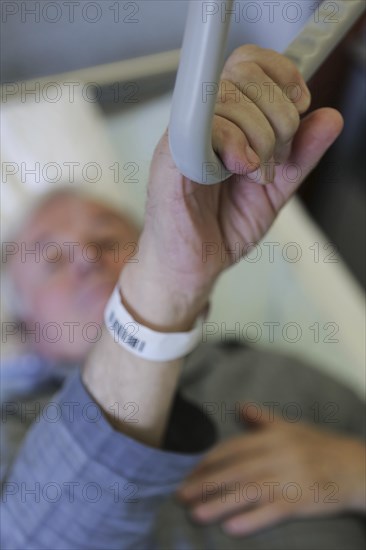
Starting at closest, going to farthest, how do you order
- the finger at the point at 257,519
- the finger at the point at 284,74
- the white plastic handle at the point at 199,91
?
the white plastic handle at the point at 199,91 < the finger at the point at 284,74 < the finger at the point at 257,519

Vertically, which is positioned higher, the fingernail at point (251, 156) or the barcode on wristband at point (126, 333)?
the fingernail at point (251, 156)

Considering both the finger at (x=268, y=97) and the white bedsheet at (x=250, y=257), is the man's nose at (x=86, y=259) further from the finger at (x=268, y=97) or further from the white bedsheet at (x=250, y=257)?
the finger at (x=268, y=97)

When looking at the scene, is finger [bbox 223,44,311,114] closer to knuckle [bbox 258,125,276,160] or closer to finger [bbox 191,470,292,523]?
knuckle [bbox 258,125,276,160]

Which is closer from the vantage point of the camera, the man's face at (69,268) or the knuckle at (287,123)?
the knuckle at (287,123)

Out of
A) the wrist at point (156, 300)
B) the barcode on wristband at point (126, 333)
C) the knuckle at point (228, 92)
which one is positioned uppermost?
the knuckle at point (228, 92)

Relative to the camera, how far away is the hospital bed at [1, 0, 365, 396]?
2.87 feet

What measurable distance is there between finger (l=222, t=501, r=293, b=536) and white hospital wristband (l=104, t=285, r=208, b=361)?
0.72ft

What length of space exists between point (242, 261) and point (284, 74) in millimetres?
659

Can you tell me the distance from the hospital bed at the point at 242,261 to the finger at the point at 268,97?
0.49 meters

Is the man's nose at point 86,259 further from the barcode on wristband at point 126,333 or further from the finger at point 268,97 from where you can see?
the finger at point 268,97

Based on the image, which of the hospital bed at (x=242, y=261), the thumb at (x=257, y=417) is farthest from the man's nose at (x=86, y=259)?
the thumb at (x=257, y=417)

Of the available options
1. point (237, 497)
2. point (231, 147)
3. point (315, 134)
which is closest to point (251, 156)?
point (231, 147)

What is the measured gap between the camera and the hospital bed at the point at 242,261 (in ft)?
2.87

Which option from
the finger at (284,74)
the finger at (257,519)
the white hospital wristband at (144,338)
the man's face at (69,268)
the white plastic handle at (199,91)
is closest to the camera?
the white plastic handle at (199,91)
